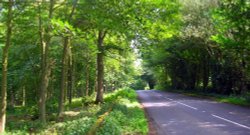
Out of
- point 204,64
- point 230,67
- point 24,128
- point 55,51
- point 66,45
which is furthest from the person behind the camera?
point 204,64

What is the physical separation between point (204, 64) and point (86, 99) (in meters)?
21.1

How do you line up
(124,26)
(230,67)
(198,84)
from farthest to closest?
Result: 1. (198,84)
2. (230,67)
3. (124,26)

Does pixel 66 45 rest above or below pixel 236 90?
above

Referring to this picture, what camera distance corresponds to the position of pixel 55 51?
25531 mm

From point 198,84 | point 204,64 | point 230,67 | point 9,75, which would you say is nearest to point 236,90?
point 230,67

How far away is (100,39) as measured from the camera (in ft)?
88.6

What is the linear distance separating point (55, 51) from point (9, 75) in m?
4.14

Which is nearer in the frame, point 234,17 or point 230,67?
point 234,17

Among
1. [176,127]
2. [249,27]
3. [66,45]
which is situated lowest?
[176,127]

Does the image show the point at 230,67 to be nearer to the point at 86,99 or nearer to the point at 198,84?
the point at 86,99

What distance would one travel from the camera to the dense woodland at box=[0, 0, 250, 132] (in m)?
13.3

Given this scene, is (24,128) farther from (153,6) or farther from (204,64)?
(204,64)

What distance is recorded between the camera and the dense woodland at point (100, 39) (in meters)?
13.3

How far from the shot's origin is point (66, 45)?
18047 millimetres
